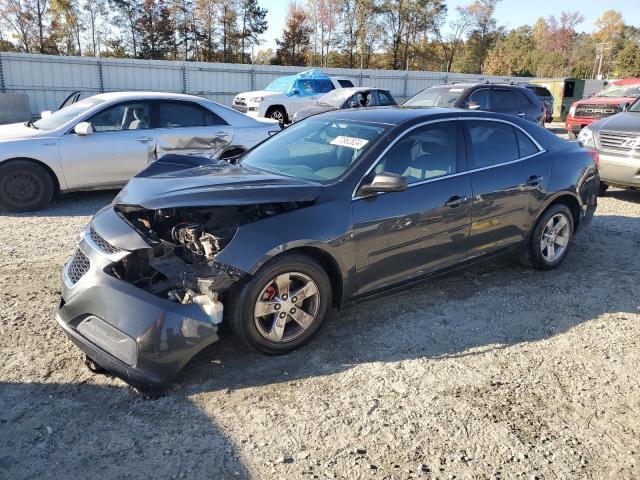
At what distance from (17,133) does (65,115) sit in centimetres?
69

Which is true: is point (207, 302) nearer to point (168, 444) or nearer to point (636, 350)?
point (168, 444)

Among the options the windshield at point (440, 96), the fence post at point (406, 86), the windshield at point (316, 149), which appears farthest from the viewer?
the fence post at point (406, 86)

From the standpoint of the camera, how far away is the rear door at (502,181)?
4426 millimetres

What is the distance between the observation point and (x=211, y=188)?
341 cm

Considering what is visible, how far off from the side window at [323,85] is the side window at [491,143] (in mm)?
14256

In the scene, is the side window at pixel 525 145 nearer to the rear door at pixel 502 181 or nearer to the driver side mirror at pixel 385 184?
the rear door at pixel 502 181

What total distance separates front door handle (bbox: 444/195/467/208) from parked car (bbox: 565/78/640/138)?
13.9 metres

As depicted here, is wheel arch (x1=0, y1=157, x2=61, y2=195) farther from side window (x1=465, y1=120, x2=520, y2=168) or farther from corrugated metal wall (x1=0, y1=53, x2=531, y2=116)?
corrugated metal wall (x1=0, y1=53, x2=531, y2=116)

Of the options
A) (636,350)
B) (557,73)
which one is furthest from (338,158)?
(557,73)

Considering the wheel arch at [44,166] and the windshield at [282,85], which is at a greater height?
the windshield at [282,85]

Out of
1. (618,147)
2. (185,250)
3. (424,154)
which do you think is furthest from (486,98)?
(185,250)

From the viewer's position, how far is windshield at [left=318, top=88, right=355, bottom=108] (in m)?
15.4

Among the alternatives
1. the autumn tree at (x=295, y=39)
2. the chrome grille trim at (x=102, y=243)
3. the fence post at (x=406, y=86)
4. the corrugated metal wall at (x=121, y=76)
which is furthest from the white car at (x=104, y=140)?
the autumn tree at (x=295, y=39)

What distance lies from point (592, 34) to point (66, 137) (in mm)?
91970
